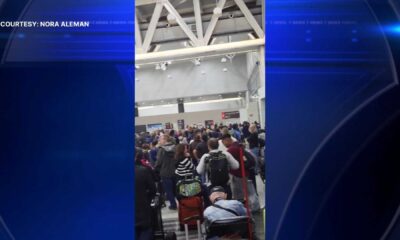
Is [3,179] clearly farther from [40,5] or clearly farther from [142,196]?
[40,5]

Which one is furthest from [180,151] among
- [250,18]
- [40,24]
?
[40,24]

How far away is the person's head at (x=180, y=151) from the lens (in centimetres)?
203

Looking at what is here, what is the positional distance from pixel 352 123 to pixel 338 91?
18 cm

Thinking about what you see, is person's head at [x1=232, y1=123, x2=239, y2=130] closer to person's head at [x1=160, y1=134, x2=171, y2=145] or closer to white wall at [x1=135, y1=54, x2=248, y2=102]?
white wall at [x1=135, y1=54, x2=248, y2=102]

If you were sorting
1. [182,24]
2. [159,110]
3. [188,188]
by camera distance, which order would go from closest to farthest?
[159,110]
[182,24]
[188,188]

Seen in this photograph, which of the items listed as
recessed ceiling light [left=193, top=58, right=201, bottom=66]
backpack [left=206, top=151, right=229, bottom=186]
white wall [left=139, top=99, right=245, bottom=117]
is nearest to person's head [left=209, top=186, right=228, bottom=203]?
backpack [left=206, top=151, right=229, bottom=186]

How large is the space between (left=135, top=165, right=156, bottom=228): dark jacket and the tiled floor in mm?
310

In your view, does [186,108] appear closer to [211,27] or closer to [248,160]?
[248,160]

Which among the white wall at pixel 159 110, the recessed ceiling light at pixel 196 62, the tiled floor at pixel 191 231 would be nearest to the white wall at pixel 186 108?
the white wall at pixel 159 110

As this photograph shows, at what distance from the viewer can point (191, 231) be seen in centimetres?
201

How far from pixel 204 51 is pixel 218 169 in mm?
835

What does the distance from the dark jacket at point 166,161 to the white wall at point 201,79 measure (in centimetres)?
38

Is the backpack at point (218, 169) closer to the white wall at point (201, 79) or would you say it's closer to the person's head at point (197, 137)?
the person's head at point (197, 137)

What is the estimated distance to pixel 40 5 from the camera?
1.56 metres
